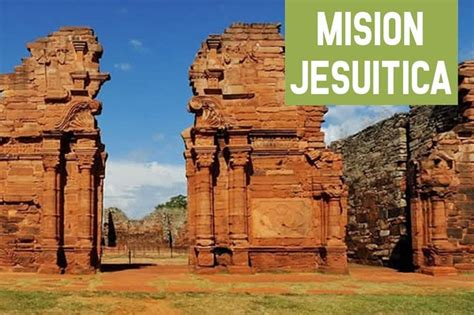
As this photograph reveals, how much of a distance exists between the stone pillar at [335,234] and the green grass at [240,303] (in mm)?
4206

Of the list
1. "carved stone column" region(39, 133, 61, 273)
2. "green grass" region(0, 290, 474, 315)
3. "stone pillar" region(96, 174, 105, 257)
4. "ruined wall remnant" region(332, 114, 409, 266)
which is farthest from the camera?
"ruined wall remnant" region(332, 114, 409, 266)

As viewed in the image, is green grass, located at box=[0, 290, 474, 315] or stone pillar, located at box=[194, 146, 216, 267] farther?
stone pillar, located at box=[194, 146, 216, 267]

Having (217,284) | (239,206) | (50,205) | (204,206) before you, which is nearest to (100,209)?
(50,205)

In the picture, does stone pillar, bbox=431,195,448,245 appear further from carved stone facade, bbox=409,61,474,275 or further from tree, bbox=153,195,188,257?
tree, bbox=153,195,188,257

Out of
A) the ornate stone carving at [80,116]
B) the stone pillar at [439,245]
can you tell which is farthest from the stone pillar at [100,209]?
the stone pillar at [439,245]

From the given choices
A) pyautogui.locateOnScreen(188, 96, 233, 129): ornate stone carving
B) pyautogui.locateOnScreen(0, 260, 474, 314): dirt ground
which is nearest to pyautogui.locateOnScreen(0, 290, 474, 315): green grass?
pyautogui.locateOnScreen(0, 260, 474, 314): dirt ground

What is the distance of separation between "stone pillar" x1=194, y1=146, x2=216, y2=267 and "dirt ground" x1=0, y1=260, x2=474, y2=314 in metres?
0.60

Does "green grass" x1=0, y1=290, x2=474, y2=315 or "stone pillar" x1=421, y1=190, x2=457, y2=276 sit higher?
"stone pillar" x1=421, y1=190, x2=457, y2=276

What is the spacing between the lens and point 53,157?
52.4 ft

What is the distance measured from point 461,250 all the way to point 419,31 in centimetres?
661

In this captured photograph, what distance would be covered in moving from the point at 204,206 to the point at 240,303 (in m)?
5.39

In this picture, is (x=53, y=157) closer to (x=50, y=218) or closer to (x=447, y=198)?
(x=50, y=218)

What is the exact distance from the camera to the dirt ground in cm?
1163

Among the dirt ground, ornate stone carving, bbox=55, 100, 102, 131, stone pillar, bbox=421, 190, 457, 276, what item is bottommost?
the dirt ground
